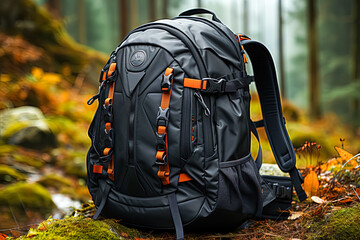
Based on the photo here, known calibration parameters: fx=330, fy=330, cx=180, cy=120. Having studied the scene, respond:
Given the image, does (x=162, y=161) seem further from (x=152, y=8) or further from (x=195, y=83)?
(x=152, y=8)

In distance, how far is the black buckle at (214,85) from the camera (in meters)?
1.83

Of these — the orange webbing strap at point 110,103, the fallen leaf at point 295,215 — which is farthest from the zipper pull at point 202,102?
the fallen leaf at point 295,215

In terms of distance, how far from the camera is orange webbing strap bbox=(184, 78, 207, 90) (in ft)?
6.01

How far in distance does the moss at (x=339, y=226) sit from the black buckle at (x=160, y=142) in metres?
0.94

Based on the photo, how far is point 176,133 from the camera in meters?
1.81

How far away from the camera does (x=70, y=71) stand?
7.93 meters

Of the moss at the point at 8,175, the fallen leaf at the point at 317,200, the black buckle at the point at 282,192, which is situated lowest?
the moss at the point at 8,175

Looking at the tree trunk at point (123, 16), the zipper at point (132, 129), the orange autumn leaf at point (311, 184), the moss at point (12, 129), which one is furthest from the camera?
the tree trunk at point (123, 16)

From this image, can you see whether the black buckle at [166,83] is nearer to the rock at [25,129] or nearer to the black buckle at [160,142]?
the black buckle at [160,142]

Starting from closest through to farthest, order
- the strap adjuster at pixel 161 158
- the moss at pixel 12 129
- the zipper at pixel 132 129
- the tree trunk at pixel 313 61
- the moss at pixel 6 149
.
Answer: the strap adjuster at pixel 161 158 → the zipper at pixel 132 129 → the moss at pixel 6 149 → the moss at pixel 12 129 → the tree trunk at pixel 313 61

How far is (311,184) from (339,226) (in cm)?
62

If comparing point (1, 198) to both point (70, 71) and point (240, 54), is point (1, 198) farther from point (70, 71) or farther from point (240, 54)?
point (70, 71)

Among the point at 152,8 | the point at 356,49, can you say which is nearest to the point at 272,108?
the point at 356,49

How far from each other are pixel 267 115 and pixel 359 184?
2.55 feet
